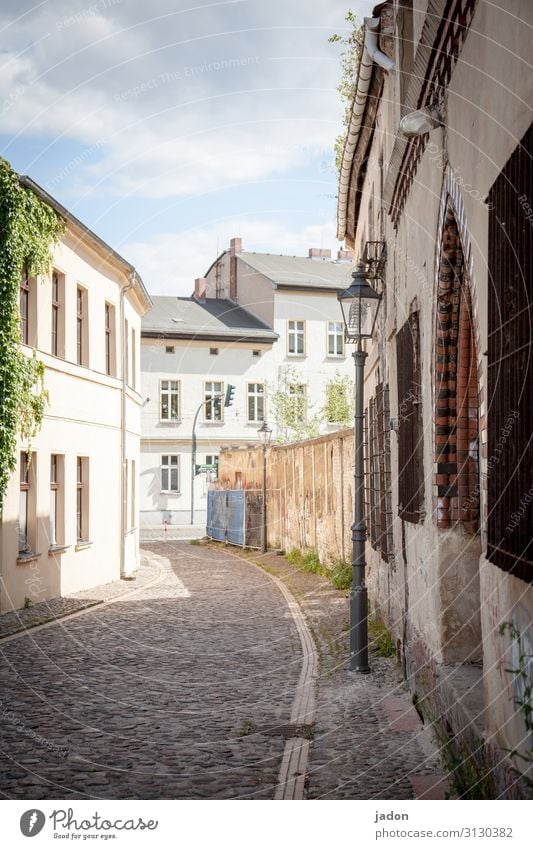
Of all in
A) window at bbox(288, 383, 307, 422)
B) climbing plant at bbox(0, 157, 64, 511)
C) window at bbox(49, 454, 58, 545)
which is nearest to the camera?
climbing plant at bbox(0, 157, 64, 511)

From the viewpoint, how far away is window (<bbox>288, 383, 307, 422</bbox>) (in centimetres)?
4225

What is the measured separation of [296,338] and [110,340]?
24.1 metres

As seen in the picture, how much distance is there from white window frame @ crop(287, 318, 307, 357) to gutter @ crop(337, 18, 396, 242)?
2503 centimetres

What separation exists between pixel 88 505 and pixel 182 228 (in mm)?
7170

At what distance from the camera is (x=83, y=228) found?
53.2ft

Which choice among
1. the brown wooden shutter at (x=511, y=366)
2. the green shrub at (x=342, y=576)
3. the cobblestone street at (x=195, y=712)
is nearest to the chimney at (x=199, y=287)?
the green shrub at (x=342, y=576)

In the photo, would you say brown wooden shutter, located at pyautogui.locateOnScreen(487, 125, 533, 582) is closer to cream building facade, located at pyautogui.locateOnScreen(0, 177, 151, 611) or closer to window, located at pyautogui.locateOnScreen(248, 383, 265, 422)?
cream building facade, located at pyautogui.locateOnScreen(0, 177, 151, 611)

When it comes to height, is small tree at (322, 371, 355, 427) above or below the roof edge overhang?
below

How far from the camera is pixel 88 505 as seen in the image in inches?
695

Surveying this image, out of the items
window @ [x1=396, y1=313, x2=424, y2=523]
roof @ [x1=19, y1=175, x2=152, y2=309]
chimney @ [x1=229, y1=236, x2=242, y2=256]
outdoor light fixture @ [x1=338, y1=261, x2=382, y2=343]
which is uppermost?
chimney @ [x1=229, y1=236, x2=242, y2=256]

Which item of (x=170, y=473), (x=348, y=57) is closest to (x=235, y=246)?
(x=170, y=473)

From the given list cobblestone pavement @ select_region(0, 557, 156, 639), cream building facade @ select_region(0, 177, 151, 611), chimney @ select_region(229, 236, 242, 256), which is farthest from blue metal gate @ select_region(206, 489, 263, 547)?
chimney @ select_region(229, 236, 242, 256)

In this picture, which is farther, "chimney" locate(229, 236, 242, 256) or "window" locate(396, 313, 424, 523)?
"chimney" locate(229, 236, 242, 256)

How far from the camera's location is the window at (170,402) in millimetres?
41281
